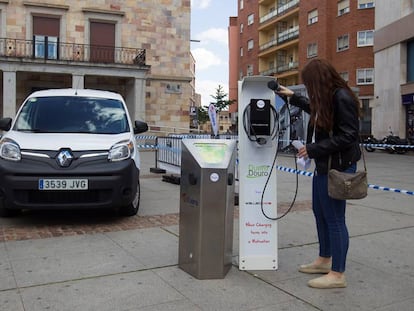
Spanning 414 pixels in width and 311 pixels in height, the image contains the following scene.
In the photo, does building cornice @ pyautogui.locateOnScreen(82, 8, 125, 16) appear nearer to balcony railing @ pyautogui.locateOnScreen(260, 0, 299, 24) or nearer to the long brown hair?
balcony railing @ pyautogui.locateOnScreen(260, 0, 299, 24)

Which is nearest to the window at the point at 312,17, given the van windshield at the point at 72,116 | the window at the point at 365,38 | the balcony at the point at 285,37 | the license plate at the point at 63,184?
the balcony at the point at 285,37

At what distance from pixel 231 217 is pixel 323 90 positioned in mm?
1431


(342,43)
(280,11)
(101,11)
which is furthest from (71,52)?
(280,11)

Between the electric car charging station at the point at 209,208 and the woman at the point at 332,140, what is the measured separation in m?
0.74

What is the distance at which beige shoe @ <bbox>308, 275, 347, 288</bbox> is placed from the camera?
154 inches

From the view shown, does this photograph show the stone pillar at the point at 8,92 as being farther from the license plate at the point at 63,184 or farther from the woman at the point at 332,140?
the woman at the point at 332,140

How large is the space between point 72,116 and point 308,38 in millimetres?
40380

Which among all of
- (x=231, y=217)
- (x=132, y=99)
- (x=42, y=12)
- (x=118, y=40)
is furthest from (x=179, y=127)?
(x=231, y=217)

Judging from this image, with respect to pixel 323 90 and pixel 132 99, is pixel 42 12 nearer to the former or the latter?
pixel 132 99

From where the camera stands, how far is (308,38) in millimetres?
44062

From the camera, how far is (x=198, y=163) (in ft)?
13.6

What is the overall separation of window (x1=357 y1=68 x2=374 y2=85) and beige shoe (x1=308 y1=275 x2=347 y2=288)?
1422 inches

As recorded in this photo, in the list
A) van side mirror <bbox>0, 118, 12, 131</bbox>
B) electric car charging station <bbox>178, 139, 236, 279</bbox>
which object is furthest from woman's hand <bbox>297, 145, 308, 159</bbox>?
van side mirror <bbox>0, 118, 12, 131</bbox>

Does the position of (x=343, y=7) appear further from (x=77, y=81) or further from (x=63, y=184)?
(x=63, y=184)
